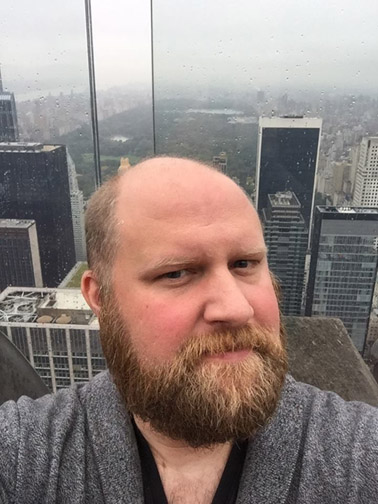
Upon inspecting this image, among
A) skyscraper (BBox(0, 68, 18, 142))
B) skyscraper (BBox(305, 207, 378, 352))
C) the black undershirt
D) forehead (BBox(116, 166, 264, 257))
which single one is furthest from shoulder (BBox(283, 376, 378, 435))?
skyscraper (BBox(0, 68, 18, 142))

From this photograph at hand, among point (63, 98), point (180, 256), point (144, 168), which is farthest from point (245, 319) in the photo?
point (63, 98)

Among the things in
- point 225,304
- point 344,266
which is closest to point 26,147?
point 225,304

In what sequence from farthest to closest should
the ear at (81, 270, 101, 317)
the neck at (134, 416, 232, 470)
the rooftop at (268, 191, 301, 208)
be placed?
the rooftop at (268, 191, 301, 208)
the ear at (81, 270, 101, 317)
the neck at (134, 416, 232, 470)

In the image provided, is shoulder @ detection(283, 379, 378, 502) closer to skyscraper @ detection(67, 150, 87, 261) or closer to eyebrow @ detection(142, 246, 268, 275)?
eyebrow @ detection(142, 246, 268, 275)

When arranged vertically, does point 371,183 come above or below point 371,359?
above

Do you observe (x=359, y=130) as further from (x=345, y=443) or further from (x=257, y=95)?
(x=345, y=443)
